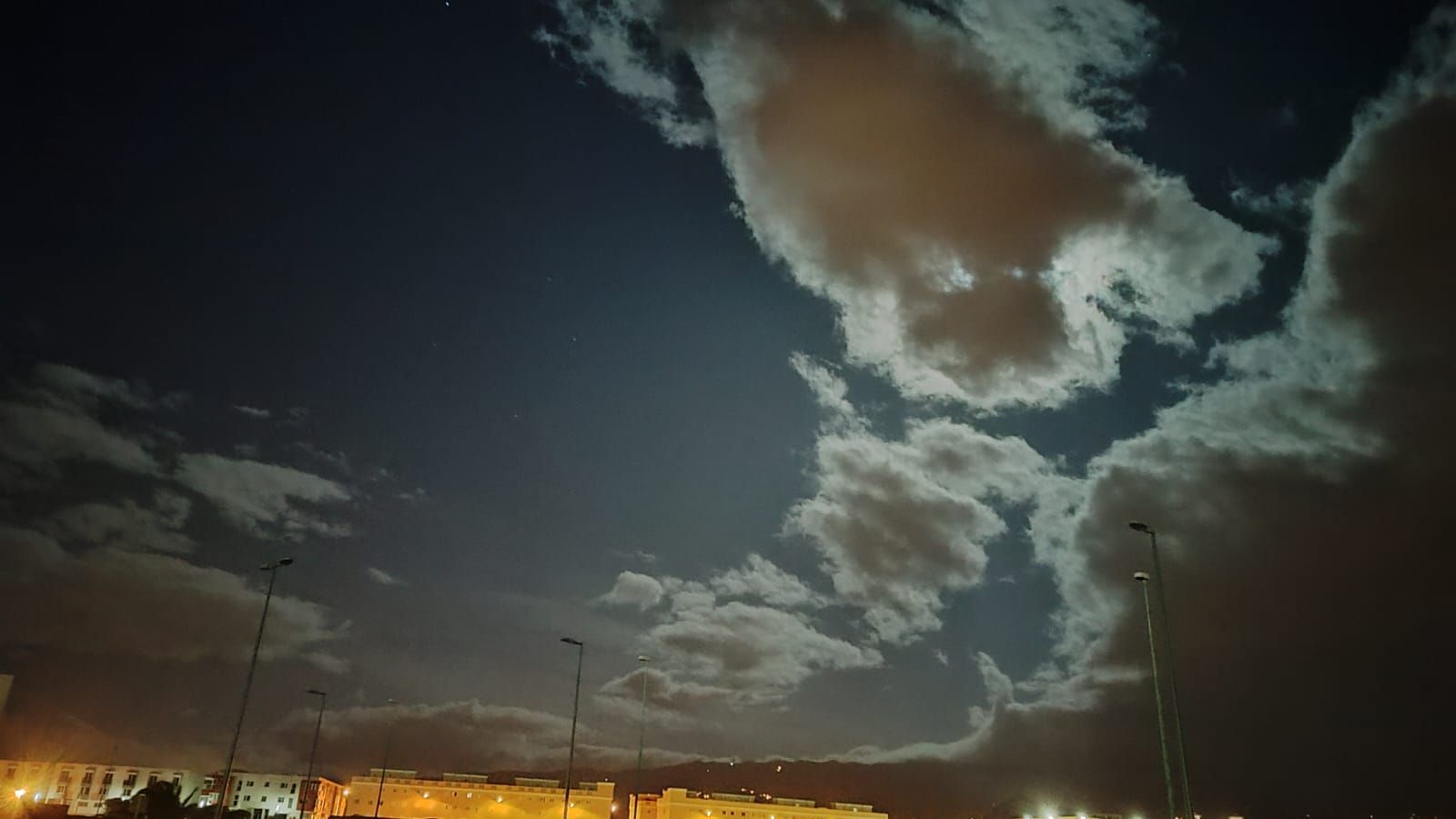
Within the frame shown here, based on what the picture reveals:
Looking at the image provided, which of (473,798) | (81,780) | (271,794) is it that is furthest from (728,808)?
(81,780)

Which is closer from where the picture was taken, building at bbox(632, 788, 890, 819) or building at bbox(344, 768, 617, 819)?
building at bbox(344, 768, 617, 819)

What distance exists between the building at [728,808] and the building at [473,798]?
7140 millimetres

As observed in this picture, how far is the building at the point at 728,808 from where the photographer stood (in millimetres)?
135750

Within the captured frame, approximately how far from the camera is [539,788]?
14150 centimetres

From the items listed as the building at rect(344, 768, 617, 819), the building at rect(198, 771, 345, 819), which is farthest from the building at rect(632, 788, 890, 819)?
the building at rect(198, 771, 345, 819)

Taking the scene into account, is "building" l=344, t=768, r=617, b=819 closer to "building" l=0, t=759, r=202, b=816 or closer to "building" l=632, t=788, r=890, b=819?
"building" l=632, t=788, r=890, b=819

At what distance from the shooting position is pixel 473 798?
459 feet

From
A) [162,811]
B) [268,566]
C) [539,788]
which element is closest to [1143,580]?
[268,566]

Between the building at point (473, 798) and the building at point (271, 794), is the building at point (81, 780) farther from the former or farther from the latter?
the building at point (473, 798)

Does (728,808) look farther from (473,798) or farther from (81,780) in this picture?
(81,780)

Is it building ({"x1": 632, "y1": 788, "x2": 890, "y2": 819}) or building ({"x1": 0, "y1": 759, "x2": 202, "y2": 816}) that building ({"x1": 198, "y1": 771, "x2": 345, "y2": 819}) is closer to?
building ({"x1": 0, "y1": 759, "x2": 202, "y2": 816})

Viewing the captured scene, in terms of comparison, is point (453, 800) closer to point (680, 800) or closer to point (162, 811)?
point (680, 800)

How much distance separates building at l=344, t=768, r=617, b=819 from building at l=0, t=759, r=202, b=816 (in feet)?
82.5

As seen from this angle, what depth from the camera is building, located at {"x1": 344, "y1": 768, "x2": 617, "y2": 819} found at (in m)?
134
